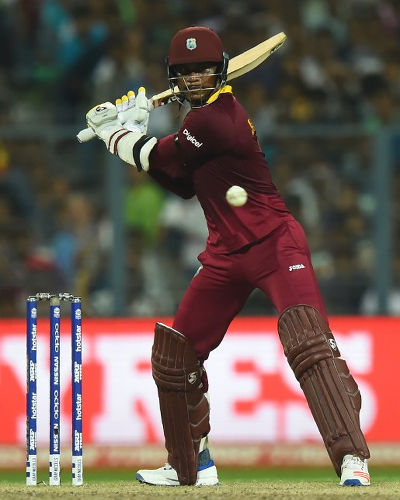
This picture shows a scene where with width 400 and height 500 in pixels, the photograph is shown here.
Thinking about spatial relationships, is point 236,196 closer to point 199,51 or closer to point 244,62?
point 199,51

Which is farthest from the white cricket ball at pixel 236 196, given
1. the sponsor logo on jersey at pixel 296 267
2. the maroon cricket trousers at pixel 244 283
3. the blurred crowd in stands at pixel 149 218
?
the blurred crowd in stands at pixel 149 218

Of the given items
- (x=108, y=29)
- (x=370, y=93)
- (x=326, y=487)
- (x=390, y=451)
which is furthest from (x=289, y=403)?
(x=108, y=29)

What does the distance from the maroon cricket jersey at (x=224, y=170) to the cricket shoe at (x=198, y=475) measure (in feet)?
3.36

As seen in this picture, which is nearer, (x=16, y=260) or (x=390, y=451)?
(x=390, y=451)

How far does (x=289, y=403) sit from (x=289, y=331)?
263 centimetres

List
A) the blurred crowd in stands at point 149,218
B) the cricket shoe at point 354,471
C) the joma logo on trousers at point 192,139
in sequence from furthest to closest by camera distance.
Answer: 1. the blurred crowd in stands at point 149,218
2. the joma logo on trousers at point 192,139
3. the cricket shoe at point 354,471

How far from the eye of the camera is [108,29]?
10.9 metres

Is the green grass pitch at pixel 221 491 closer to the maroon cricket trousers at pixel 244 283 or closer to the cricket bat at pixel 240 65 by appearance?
the maroon cricket trousers at pixel 244 283

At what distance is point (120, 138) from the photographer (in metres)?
5.98

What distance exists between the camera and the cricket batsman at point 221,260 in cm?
571

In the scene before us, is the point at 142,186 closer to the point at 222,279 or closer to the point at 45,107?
the point at 45,107

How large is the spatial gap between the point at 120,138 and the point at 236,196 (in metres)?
0.64

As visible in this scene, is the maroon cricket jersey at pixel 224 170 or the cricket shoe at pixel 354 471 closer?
the cricket shoe at pixel 354 471

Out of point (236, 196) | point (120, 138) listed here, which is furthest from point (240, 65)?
point (236, 196)
